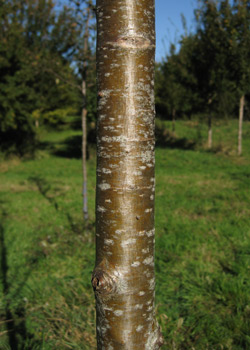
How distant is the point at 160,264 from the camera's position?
4176mm

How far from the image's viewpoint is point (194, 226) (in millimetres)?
5434

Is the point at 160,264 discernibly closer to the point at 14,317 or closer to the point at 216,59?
the point at 14,317

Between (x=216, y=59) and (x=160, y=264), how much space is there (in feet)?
Result: 36.5

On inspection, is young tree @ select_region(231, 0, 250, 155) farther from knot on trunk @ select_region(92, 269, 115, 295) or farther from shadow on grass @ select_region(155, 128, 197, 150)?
knot on trunk @ select_region(92, 269, 115, 295)

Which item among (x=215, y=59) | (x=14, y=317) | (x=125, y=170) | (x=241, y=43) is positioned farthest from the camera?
(x=215, y=59)

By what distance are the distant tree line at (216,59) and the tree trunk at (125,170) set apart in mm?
12035

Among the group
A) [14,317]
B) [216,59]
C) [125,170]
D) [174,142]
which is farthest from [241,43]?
[125,170]

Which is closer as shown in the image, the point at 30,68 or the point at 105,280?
the point at 105,280

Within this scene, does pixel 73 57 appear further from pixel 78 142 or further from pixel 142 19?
pixel 78 142

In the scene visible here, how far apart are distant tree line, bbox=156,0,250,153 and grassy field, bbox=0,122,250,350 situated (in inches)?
203

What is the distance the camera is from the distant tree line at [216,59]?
480 inches

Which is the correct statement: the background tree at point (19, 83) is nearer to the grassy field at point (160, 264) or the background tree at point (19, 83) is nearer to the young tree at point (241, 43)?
the grassy field at point (160, 264)

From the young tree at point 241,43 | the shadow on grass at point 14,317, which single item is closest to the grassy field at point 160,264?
the shadow on grass at point 14,317

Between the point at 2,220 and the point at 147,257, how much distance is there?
5823 mm
